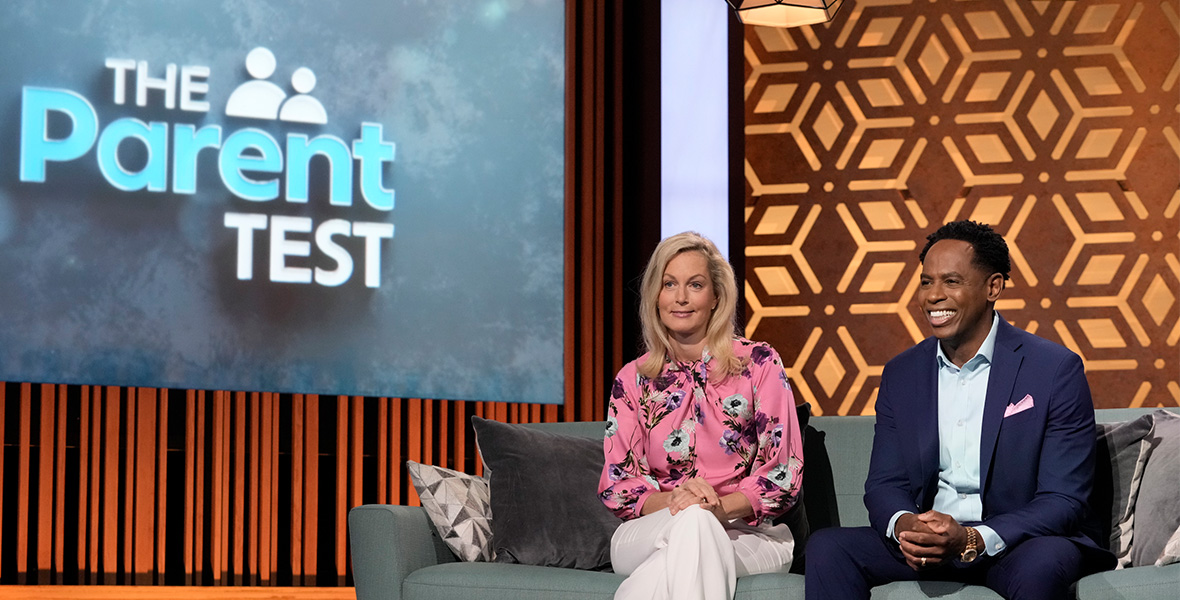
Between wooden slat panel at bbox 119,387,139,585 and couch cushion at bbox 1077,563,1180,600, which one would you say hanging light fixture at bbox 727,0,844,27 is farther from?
wooden slat panel at bbox 119,387,139,585

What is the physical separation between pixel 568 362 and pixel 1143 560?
268 cm

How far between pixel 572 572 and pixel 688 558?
439 mm

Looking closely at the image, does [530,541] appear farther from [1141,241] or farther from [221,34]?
[1141,241]

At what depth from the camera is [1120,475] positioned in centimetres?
282

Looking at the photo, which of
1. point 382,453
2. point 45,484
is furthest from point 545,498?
point 45,484

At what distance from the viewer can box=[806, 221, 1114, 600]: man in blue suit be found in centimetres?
241

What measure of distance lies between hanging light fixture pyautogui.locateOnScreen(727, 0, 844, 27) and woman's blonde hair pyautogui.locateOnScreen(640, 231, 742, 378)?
699mm

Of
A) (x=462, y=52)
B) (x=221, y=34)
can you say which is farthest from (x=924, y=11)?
(x=221, y=34)

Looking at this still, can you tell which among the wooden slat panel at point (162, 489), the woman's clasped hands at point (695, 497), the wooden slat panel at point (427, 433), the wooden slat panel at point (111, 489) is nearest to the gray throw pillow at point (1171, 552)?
the woman's clasped hands at point (695, 497)

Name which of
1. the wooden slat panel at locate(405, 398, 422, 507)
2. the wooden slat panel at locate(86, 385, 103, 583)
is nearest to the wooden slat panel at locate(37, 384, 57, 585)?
the wooden slat panel at locate(86, 385, 103, 583)

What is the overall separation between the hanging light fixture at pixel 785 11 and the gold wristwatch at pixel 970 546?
1.56 metres

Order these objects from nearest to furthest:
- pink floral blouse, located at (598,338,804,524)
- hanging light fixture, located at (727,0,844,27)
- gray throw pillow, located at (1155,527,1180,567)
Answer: gray throw pillow, located at (1155,527,1180,567) → pink floral blouse, located at (598,338,804,524) → hanging light fixture, located at (727,0,844,27)

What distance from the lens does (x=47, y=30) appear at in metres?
4.45

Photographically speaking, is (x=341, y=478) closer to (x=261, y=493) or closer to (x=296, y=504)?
(x=296, y=504)
